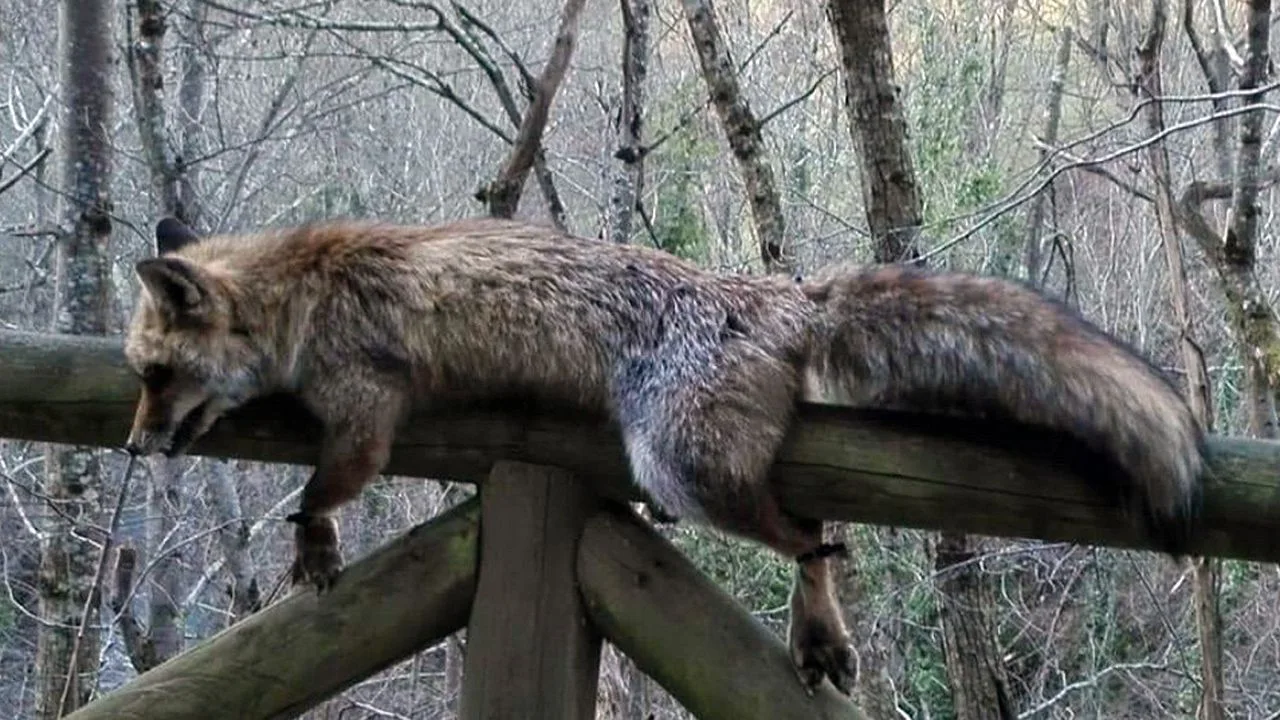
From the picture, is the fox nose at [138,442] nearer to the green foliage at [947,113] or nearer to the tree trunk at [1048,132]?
the tree trunk at [1048,132]

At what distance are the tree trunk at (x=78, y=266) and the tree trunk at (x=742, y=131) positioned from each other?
2.33m

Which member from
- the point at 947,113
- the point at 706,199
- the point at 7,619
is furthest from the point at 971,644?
the point at 7,619

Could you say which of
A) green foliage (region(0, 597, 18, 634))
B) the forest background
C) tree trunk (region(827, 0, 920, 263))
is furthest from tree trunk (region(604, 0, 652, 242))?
green foliage (region(0, 597, 18, 634))

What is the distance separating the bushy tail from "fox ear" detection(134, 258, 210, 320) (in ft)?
4.16

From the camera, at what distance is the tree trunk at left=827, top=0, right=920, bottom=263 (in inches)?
197

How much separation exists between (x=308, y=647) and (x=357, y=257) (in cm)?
89

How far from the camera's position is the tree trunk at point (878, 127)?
16.5 feet

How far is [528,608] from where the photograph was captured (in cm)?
250

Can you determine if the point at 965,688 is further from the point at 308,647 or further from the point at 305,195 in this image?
the point at 305,195

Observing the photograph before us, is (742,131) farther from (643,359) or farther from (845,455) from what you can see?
(845,455)

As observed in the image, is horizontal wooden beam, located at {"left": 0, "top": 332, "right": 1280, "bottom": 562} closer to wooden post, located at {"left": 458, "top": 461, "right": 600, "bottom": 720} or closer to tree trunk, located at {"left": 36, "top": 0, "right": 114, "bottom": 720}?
wooden post, located at {"left": 458, "top": 461, "right": 600, "bottom": 720}

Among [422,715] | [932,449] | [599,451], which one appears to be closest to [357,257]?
[599,451]

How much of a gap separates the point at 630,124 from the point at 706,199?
499cm

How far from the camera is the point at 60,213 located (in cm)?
566
